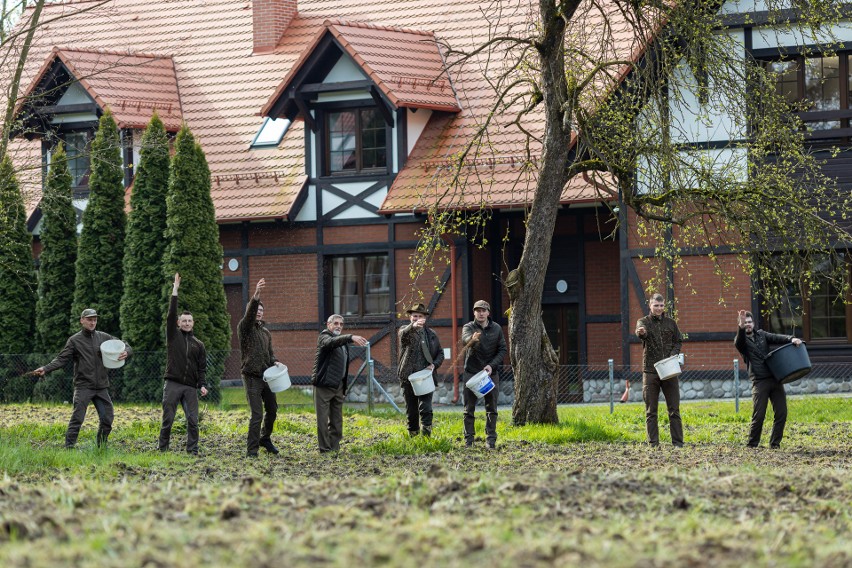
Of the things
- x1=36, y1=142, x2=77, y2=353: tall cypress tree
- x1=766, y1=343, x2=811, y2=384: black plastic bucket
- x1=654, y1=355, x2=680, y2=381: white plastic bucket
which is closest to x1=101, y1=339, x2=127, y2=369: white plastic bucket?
x1=654, y1=355, x2=680, y2=381: white plastic bucket

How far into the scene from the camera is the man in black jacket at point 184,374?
15.3m

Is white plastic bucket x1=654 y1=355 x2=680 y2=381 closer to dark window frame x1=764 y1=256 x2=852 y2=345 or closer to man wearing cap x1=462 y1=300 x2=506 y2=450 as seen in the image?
man wearing cap x1=462 y1=300 x2=506 y2=450

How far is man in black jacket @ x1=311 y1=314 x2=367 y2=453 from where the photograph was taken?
607 inches

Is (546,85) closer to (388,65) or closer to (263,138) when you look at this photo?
(388,65)

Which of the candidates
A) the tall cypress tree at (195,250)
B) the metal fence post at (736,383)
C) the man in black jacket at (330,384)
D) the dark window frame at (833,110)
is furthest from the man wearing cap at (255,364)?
the dark window frame at (833,110)

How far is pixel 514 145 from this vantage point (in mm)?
25078

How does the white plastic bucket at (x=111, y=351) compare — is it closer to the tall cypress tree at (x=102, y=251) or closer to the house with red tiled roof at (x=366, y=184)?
the tall cypress tree at (x=102, y=251)

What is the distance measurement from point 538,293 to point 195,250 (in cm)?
896

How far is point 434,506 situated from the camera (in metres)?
8.92

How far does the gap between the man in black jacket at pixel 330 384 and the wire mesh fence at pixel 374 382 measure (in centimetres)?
669

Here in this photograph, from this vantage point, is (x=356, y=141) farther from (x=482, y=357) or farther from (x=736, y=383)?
(x=482, y=357)

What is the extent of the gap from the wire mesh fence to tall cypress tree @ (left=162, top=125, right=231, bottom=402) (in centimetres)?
38

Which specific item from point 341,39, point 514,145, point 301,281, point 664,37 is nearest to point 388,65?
point 341,39

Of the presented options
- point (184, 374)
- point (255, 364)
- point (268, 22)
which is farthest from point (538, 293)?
point (268, 22)
